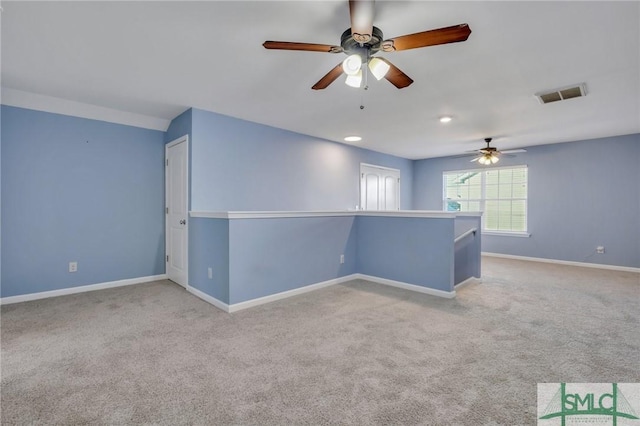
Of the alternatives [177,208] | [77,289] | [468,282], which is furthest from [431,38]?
[77,289]

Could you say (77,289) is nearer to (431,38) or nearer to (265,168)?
(265,168)

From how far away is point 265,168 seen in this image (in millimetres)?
4594

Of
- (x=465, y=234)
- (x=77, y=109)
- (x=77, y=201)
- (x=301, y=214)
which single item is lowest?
(x=465, y=234)

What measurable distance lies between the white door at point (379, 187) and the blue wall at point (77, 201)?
384 cm

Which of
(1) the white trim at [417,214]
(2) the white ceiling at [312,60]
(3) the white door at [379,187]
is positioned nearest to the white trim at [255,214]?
(1) the white trim at [417,214]

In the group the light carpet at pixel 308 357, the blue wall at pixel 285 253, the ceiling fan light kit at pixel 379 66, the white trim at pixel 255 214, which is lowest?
the light carpet at pixel 308 357

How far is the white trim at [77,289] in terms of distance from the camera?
11.0ft

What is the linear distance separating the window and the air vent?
3.23 metres

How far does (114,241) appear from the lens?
4.03 m

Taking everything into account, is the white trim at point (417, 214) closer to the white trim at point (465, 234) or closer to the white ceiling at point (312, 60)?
the white trim at point (465, 234)

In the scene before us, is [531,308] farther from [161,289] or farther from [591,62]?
[161,289]

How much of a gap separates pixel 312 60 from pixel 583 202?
5830 mm

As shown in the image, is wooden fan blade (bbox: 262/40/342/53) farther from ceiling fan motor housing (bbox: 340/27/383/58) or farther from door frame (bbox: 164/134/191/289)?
door frame (bbox: 164/134/191/289)

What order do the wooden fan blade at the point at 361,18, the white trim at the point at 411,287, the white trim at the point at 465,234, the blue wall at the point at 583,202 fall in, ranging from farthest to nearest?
the blue wall at the point at 583,202 → the white trim at the point at 465,234 → the white trim at the point at 411,287 → the wooden fan blade at the point at 361,18
